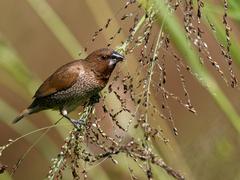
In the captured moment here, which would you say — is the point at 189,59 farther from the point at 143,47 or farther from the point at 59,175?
the point at 59,175

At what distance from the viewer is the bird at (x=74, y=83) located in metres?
2.34

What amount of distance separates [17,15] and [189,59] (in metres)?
3.66

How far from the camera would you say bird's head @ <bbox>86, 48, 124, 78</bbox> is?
226cm

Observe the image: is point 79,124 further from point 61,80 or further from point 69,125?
point 61,80

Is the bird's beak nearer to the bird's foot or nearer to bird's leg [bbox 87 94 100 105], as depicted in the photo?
bird's leg [bbox 87 94 100 105]

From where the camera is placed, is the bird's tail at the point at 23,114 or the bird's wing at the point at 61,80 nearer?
the bird's wing at the point at 61,80

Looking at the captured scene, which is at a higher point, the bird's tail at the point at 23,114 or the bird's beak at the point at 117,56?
the bird's tail at the point at 23,114

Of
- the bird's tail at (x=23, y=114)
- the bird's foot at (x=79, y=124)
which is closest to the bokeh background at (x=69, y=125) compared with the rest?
the bird's tail at (x=23, y=114)

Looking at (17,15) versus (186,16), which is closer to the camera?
(186,16)

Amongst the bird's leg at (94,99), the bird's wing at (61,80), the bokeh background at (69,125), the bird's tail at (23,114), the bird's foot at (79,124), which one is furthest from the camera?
the bird's tail at (23,114)

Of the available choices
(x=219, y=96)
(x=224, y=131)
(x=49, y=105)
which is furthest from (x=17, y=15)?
(x=219, y=96)

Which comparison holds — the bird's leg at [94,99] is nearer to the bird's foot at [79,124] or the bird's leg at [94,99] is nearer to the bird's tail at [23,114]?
the bird's foot at [79,124]

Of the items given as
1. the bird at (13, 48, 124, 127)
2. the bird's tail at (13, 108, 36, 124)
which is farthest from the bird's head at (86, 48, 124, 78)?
the bird's tail at (13, 108, 36, 124)

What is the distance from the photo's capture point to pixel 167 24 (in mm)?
1831
